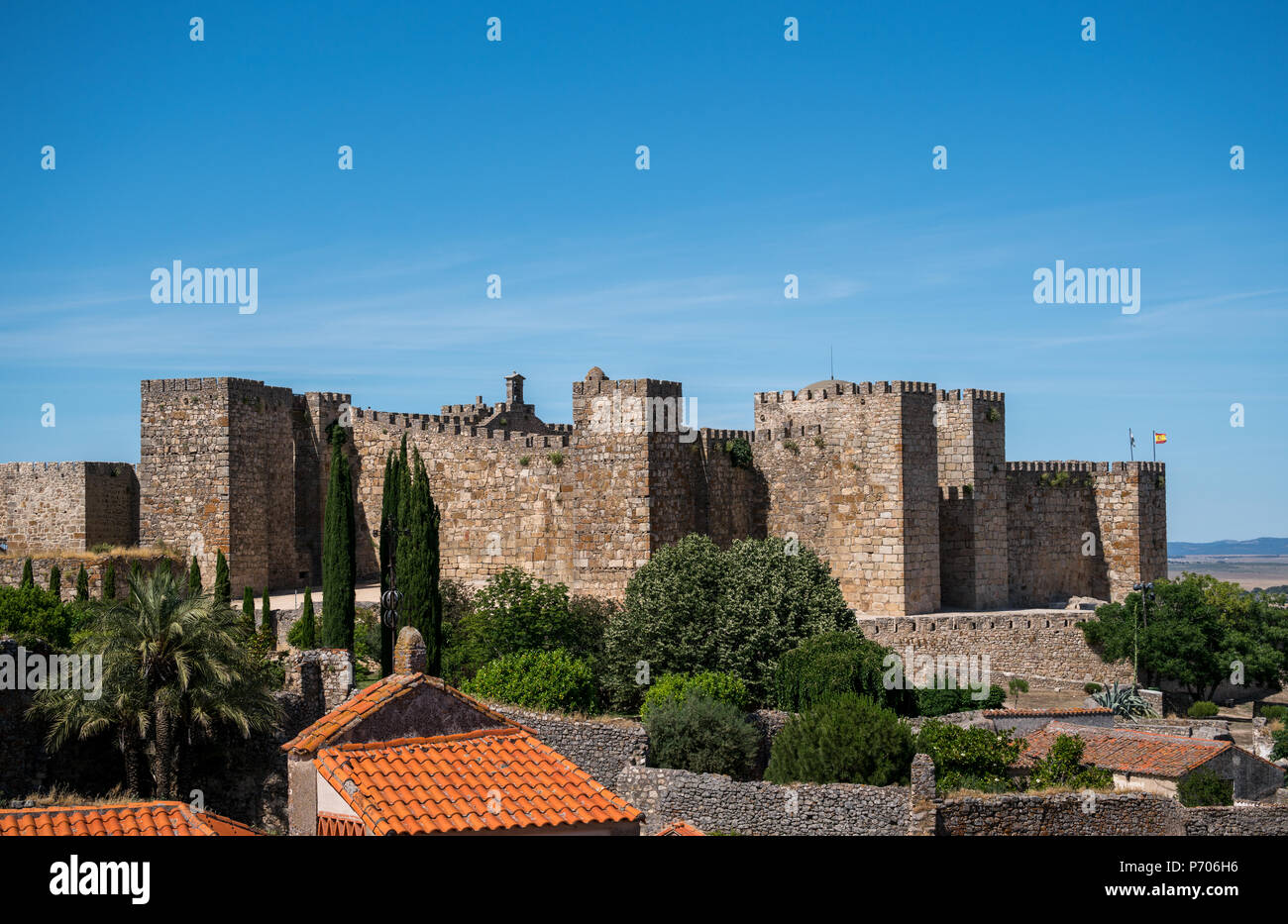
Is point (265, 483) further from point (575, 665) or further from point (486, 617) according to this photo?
point (575, 665)

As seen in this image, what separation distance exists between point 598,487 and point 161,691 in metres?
12.7

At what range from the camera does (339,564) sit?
28.2 metres

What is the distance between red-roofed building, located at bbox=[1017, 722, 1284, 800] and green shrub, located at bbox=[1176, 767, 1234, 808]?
0.13 m

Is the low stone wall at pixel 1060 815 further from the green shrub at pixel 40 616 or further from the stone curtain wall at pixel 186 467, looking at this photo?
the stone curtain wall at pixel 186 467

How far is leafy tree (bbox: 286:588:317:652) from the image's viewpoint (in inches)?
1126

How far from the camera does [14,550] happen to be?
35250 millimetres

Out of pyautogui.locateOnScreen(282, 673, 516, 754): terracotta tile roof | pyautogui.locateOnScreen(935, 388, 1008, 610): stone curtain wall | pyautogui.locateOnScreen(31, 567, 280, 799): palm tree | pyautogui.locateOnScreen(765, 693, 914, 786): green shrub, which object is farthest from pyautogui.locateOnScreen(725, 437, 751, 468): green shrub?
pyautogui.locateOnScreen(282, 673, 516, 754): terracotta tile roof

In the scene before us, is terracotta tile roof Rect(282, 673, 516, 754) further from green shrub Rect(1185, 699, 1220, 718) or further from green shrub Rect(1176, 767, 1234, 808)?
green shrub Rect(1185, 699, 1220, 718)

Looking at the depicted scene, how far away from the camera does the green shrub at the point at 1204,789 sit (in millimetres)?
22078

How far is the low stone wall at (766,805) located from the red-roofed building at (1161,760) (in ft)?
18.1


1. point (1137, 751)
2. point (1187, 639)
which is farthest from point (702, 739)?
point (1187, 639)

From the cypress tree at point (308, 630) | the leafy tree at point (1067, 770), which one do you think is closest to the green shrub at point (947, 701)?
the leafy tree at point (1067, 770)

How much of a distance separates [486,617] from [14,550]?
15020 mm

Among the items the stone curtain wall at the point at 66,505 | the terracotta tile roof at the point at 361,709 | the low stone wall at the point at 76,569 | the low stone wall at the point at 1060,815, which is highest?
the stone curtain wall at the point at 66,505
